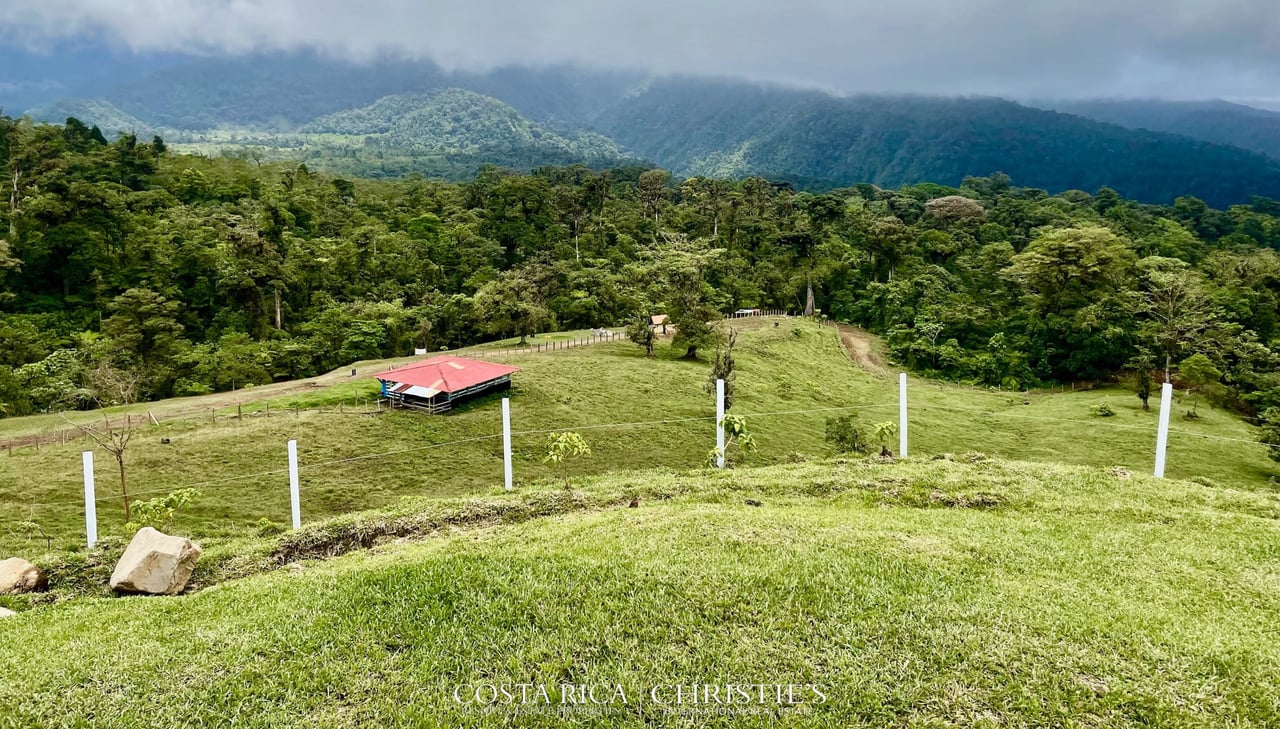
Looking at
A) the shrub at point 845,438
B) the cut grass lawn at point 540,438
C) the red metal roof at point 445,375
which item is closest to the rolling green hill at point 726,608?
the cut grass lawn at point 540,438

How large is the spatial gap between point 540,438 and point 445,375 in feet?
13.0

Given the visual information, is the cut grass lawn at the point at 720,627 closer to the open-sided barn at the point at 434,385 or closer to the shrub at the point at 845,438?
the shrub at the point at 845,438

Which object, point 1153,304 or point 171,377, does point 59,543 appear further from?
point 1153,304

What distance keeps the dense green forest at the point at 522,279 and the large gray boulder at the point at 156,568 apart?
2007 cm

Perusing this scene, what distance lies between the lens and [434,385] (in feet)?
71.7

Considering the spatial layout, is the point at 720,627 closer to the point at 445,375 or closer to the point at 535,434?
the point at 535,434

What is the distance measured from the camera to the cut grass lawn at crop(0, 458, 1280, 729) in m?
3.88

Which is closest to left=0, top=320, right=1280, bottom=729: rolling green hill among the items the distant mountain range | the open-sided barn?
the open-sided barn

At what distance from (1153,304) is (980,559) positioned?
122 ft

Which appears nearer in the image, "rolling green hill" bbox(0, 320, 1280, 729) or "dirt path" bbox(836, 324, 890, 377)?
"rolling green hill" bbox(0, 320, 1280, 729)

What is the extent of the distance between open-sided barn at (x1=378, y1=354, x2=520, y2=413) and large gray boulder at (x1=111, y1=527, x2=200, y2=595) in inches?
606

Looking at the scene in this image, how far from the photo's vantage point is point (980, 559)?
5777 mm

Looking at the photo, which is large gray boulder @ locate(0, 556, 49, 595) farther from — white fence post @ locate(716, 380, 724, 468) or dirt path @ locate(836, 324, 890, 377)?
dirt path @ locate(836, 324, 890, 377)

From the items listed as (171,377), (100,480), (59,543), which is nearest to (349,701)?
(59,543)
